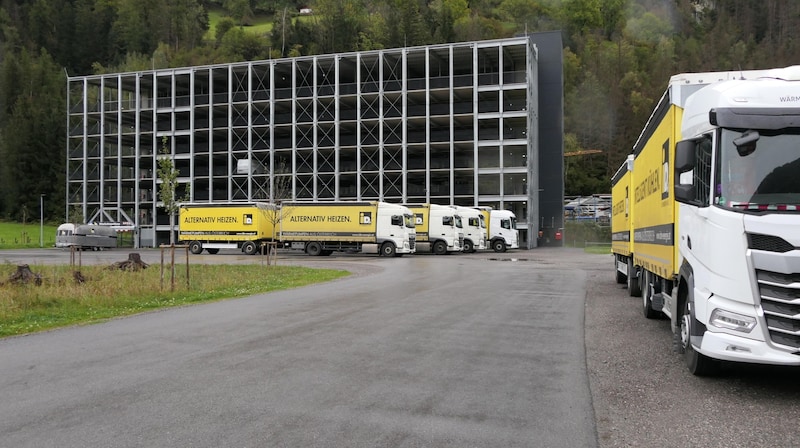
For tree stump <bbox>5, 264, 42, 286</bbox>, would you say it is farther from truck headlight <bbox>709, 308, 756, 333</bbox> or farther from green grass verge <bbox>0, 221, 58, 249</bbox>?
green grass verge <bbox>0, 221, 58, 249</bbox>

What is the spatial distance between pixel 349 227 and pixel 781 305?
32.0 metres

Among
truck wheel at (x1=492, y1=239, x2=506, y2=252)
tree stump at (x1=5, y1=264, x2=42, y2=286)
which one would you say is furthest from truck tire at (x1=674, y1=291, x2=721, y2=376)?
truck wheel at (x1=492, y1=239, x2=506, y2=252)

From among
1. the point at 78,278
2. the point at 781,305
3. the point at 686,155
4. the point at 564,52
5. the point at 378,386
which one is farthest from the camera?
the point at 564,52

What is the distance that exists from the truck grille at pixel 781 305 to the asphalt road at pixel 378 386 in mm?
710

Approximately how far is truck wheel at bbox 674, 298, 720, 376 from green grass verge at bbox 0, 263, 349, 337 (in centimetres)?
964

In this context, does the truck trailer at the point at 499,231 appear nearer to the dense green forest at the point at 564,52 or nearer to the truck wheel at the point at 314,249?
the truck wheel at the point at 314,249

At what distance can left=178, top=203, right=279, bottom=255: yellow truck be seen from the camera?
3988 cm

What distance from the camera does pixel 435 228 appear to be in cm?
4009

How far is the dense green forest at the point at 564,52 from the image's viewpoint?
80.9 metres

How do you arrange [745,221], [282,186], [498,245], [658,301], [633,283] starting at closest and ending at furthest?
1. [745,221]
2. [658,301]
3. [633,283]
4. [498,245]
5. [282,186]

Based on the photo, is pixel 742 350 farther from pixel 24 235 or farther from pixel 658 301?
pixel 24 235

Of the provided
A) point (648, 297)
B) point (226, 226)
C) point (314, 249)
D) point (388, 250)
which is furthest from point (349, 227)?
point (648, 297)

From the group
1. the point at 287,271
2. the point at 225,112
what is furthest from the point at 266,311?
the point at 225,112

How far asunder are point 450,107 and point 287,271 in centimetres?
3504
